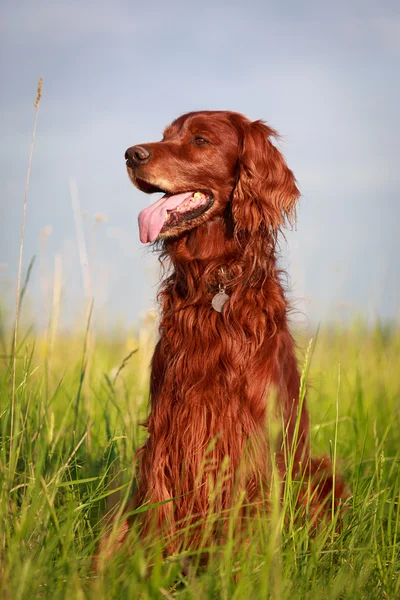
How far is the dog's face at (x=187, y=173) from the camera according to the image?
287 centimetres

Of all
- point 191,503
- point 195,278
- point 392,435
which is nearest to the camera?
point 191,503

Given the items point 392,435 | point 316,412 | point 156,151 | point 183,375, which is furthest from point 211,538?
point 316,412

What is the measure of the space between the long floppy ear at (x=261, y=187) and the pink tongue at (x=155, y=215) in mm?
235

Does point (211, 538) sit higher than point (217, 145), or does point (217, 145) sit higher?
point (217, 145)

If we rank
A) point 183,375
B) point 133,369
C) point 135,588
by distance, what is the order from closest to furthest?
1. point 135,588
2. point 183,375
3. point 133,369

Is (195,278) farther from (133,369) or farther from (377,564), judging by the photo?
(133,369)

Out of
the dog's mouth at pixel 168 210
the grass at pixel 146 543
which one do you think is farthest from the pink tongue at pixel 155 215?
the grass at pixel 146 543

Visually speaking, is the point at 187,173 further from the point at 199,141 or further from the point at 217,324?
the point at 217,324

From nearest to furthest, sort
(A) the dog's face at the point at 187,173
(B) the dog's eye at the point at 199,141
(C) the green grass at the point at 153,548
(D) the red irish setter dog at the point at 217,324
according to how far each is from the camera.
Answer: (C) the green grass at the point at 153,548 → (D) the red irish setter dog at the point at 217,324 → (A) the dog's face at the point at 187,173 → (B) the dog's eye at the point at 199,141

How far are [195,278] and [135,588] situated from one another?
138 centimetres

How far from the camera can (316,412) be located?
439 cm

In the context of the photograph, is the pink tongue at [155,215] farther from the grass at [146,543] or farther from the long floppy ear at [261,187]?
the grass at [146,543]

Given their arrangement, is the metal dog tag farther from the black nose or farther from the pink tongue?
the black nose

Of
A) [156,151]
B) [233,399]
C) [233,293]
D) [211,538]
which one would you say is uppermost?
[156,151]
